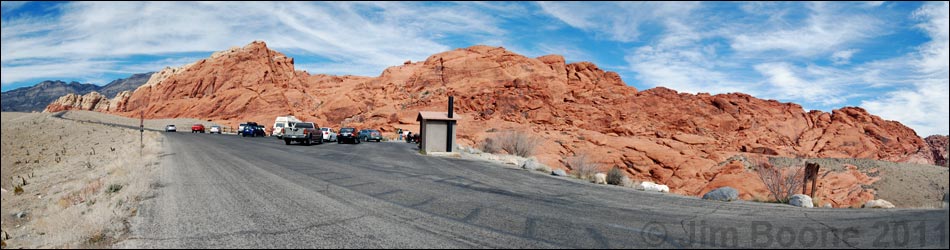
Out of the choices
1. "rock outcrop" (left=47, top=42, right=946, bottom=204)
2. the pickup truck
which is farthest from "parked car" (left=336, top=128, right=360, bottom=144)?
"rock outcrop" (left=47, top=42, right=946, bottom=204)

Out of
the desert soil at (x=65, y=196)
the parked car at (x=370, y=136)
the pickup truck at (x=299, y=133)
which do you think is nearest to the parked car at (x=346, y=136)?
the pickup truck at (x=299, y=133)

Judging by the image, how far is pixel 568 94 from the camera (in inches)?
3378

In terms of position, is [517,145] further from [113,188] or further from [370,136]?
[113,188]

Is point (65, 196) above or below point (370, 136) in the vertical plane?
below

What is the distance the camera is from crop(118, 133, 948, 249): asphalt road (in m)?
6.26

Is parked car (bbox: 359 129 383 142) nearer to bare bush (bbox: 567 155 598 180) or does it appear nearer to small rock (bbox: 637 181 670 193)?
bare bush (bbox: 567 155 598 180)

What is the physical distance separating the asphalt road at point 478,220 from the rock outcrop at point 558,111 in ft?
77.5

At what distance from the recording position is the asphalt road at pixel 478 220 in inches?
246

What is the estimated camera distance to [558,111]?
7675cm

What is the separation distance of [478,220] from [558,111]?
70409 mm

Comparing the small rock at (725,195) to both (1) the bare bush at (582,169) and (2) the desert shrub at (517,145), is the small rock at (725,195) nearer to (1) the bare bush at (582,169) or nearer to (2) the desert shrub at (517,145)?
(1) the bare bush at (582,169)

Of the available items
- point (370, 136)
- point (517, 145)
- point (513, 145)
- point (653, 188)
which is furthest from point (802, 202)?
point (370, 136)

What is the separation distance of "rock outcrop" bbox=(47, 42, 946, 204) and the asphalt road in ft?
77.5

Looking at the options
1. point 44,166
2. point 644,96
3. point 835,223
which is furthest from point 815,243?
point 644,96
